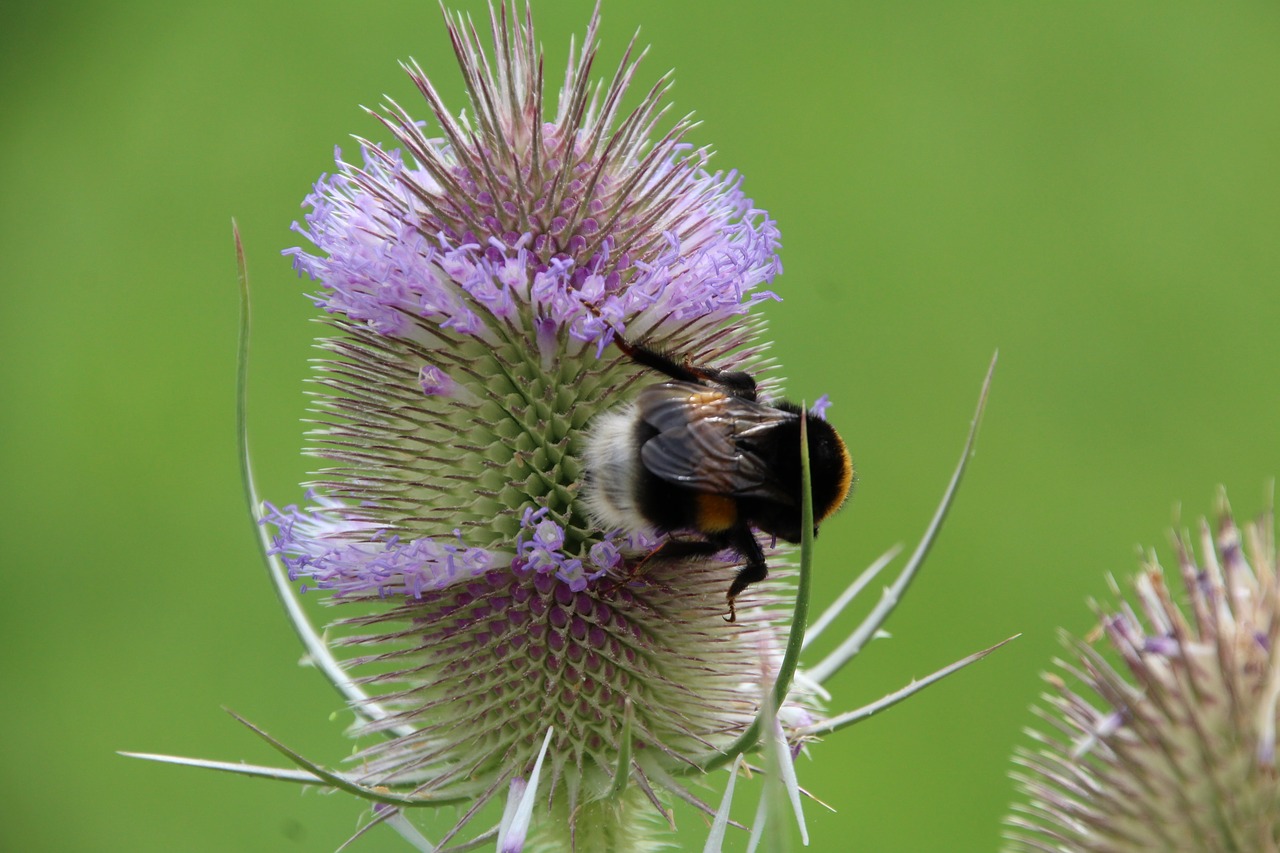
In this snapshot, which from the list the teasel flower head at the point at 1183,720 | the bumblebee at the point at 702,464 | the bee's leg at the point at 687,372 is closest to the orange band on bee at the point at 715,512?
the bumblebee at the point at 702,464

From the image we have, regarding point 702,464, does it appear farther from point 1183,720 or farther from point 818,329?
point 818,329

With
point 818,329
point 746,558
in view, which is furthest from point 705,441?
point 818,329

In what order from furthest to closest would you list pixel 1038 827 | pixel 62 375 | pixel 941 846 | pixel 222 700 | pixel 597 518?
pixel 62 375 < pixel 222 700 < pixel 941 846 < pixel 597 518 < pixel 1038 827

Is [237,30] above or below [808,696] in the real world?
above

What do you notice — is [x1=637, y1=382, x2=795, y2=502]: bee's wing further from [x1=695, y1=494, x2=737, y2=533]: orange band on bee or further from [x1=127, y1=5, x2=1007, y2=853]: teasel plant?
[x1=127, y1=5, x2=1007, y2=853]: teasel plant

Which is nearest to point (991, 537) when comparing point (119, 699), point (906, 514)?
point (906, 514)

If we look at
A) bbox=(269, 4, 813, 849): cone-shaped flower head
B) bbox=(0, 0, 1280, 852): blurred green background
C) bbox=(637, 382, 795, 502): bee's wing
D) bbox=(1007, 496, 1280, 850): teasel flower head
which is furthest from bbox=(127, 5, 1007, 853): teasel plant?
bbox=(0, 0, 1280, 852): blurred green background

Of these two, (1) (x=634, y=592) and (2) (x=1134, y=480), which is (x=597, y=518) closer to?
(1) (x=634, y=592)
